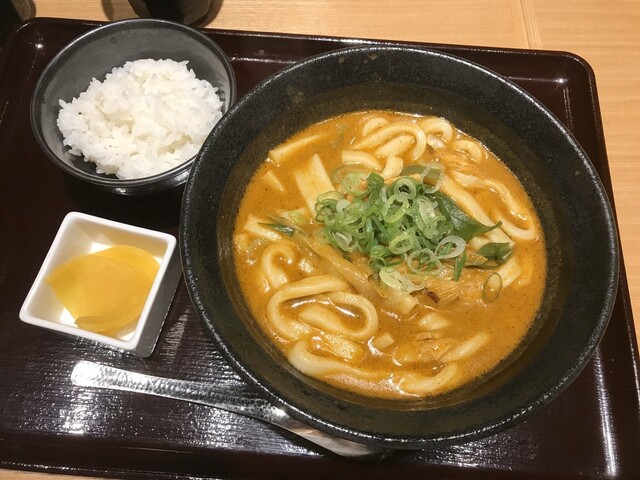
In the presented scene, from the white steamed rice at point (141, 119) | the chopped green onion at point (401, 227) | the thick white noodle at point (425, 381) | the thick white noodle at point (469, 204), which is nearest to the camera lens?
the thick white noodle at point (425, 381)

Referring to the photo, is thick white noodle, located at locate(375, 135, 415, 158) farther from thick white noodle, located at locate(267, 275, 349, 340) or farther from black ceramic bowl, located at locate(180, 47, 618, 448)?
thick white noodle, located at locate(267, 275, 349, 340)

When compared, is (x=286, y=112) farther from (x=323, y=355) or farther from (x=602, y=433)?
(x=602, y=433)

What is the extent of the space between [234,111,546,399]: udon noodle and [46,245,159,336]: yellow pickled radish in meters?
0.42

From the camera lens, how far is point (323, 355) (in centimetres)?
188

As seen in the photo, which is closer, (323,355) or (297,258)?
(323,355)

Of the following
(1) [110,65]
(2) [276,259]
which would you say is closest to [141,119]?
(1) [110,65]

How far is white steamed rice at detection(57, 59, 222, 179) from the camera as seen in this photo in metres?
2.39

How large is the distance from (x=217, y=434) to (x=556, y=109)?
219 cm

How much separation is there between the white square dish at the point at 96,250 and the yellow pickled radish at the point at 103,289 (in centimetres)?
5

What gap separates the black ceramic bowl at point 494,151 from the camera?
5.30 ft

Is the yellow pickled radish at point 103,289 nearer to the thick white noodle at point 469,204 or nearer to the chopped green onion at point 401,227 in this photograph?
the chopped green onion at point 401,227

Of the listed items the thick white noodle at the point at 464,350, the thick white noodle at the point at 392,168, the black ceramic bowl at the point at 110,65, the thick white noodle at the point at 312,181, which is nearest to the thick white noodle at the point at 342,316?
the thick white noodle at the point at 464,350

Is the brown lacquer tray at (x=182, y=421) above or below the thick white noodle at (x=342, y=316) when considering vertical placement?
below

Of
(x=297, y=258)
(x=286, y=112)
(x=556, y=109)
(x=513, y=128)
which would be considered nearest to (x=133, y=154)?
(x=286, y=112)
